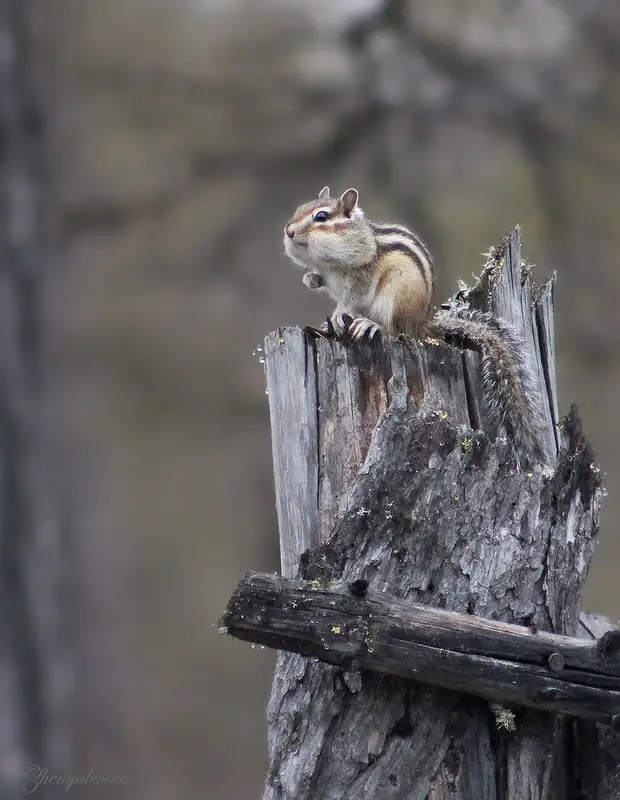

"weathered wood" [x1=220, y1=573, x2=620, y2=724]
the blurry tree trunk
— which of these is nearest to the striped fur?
"weathered wood" [x1=220, y1=573, x2=620, y2=724]

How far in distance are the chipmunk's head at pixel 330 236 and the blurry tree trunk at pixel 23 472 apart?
15.1 ft

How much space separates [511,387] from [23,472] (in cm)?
550

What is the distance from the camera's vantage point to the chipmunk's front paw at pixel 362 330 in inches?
90.4

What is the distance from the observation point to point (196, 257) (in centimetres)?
716

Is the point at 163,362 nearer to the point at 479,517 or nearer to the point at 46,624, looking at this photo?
the point at 46,624

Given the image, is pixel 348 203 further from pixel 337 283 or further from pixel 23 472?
pixel 23 472

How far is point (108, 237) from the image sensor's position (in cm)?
744

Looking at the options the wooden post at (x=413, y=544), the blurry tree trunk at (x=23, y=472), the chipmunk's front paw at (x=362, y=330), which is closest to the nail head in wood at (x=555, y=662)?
the wooden post at (x=413, y=544)

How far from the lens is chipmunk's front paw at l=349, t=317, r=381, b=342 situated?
7.54 feet

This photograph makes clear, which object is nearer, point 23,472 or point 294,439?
point 294,439

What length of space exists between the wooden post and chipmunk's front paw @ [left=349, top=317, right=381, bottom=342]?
0.28 ft

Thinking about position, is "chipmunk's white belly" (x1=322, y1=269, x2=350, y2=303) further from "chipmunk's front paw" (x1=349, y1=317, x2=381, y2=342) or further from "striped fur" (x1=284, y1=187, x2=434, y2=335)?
"chipmunk's front paw" (x1=349, y1=317, x2=381, y2=342)

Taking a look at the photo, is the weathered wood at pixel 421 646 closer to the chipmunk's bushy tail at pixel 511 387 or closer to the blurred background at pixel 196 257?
the chipmunk's bushy tail at pixel 511 387

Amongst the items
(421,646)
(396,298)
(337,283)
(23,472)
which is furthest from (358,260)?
(23,472)
